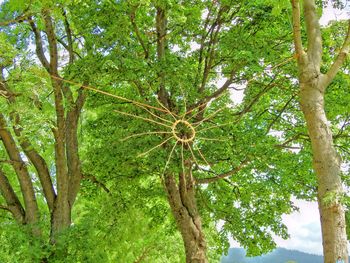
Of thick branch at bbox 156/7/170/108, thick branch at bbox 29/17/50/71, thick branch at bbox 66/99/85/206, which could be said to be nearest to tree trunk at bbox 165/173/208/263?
thick branch at bbox 156/7/170/108

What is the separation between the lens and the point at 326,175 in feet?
14.2

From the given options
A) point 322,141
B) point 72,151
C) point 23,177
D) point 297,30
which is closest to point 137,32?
point 72,151

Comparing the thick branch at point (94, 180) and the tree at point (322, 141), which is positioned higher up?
the thick branch at point (94, 180)

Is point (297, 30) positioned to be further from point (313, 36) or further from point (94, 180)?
point (94, 180)

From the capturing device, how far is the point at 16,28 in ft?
31.0

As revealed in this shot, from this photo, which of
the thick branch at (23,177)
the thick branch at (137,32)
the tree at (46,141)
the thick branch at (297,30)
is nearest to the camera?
the thick branch at (297,30)

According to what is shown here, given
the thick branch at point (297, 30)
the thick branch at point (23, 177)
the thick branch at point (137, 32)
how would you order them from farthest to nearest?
the thick branch at point (23, 177) < the thick branch at point (137, 32) < the thick branch at point (297, 30)

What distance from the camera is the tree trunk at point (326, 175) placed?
13.4 feet

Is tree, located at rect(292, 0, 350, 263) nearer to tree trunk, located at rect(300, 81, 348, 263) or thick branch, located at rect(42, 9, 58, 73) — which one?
tree trunk, located at rect(300, 81, 348, 263)

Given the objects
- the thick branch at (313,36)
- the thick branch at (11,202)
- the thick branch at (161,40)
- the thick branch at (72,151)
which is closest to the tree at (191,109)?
the thick branch at (161,40)

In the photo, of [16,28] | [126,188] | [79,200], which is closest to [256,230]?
[126,188]

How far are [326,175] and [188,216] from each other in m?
6.29

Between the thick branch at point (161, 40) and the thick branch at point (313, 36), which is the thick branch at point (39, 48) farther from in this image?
the thick branch at point (313, 36)

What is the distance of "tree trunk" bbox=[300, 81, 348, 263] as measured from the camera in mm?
4078
